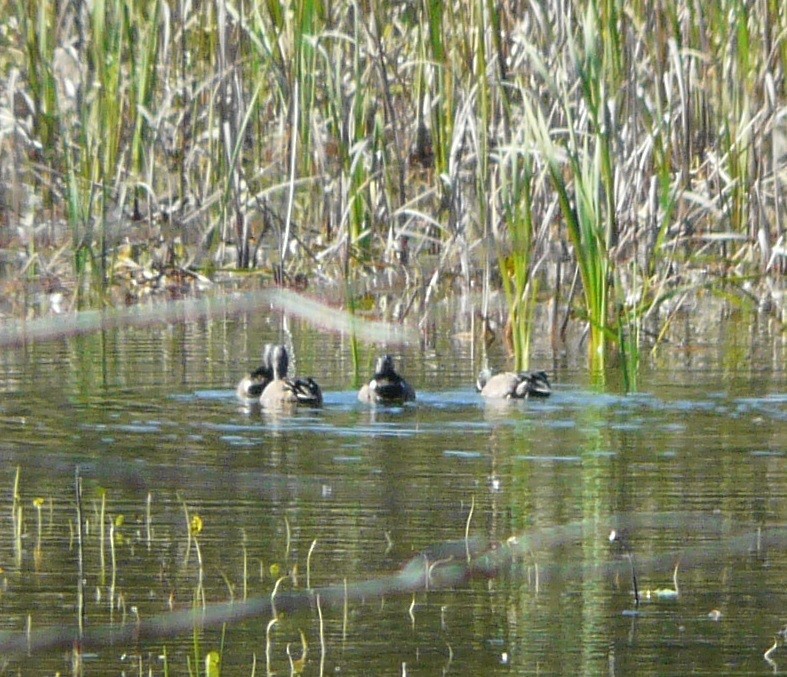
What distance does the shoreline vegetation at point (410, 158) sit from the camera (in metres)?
8.87

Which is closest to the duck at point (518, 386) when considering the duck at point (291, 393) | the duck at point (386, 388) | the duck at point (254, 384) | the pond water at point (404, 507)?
the pond water at point (404, 507)

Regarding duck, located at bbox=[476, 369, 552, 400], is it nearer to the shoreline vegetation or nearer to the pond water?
the pond water

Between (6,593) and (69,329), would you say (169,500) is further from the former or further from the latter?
(69,329)

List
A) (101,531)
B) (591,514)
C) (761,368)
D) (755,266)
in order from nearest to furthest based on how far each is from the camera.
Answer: (101,531)
(591,514)
(761,368)
(755,266)

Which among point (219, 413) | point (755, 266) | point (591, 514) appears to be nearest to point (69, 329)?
point (591, 514)

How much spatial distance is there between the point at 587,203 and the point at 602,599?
347 centimetres

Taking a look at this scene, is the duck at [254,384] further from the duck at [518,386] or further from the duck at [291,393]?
the duck at [518,386]

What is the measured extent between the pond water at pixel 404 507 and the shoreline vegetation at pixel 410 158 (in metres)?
0.61

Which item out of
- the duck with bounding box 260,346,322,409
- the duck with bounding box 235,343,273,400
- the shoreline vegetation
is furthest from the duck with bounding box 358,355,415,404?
the shoreline vegetation

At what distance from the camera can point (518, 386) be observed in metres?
7.80

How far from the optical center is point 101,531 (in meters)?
5.17

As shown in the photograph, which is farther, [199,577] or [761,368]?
[761,368]

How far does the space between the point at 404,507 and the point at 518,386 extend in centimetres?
220

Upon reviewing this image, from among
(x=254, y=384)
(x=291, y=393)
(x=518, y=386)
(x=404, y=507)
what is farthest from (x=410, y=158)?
(x=404, y=507)
